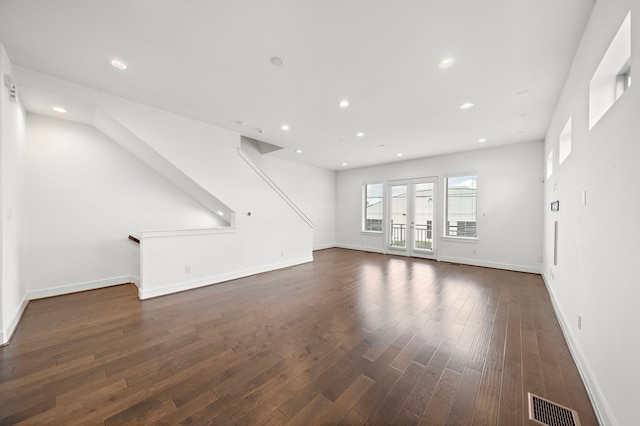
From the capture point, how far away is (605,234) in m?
1.56

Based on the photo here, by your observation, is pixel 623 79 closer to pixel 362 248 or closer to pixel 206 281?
pixel 206 281

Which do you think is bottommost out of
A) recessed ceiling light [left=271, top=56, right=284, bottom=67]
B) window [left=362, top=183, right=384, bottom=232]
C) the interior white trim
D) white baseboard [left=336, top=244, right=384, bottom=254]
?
white baseboard [left=336, top=244, right=384, bottom=254]

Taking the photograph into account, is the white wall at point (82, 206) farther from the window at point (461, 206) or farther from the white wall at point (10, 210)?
the window at point (461, 206)

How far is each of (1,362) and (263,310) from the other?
2353 mm

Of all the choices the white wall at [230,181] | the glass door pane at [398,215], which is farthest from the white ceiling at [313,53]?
the glass door pane at [398,215]

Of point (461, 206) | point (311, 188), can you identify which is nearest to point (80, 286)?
point (311, 188)

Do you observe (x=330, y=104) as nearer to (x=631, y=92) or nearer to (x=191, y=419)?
(x=631, y=92)

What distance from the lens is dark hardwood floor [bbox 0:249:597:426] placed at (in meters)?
1.58

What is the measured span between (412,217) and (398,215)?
54 centimetres

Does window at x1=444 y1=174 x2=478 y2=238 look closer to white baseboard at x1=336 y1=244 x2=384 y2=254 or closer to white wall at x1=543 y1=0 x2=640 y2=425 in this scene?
white baseboard at x1=336 y1=244 x2=384 y2=254

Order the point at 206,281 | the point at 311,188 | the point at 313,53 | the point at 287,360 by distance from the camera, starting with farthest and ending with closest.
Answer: the point at 311,188
the point at 206,281
the point at 313,53
the point at 287,360

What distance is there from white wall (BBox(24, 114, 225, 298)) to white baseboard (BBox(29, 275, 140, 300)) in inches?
0.4

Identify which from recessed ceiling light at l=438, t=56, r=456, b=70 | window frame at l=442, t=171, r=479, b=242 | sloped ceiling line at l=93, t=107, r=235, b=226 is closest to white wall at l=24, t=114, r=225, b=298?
sloped ceiling line at l=93, t=107, r=235, b=226

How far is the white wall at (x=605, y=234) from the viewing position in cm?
122
